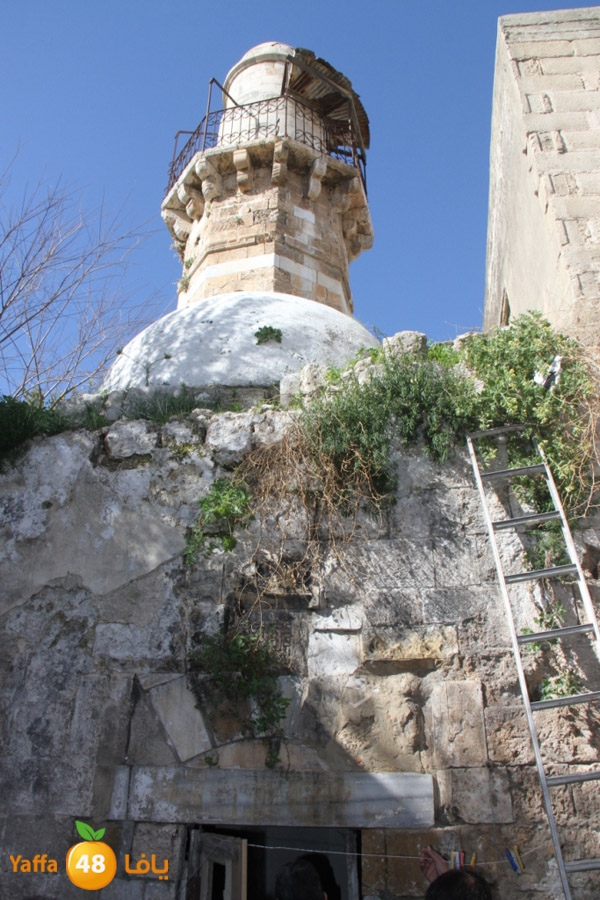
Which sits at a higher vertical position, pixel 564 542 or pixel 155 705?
pixel 564 542

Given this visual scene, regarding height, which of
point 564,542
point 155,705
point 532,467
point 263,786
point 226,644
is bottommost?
point 263,786

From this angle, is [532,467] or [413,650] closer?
[413,650]

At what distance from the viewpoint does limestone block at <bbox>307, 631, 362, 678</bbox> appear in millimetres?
3590

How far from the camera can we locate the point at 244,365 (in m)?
5.37

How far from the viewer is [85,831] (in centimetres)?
333

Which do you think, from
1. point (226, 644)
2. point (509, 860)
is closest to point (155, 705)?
point (226, 644)

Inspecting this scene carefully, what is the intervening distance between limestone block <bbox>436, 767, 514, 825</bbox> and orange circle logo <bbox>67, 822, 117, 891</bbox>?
159 centimetres

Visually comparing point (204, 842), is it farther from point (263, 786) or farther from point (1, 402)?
point (1, 402)

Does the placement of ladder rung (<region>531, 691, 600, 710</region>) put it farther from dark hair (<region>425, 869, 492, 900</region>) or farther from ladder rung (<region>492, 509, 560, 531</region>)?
A: dark hair (<region>425, 869, 492, 900</region>)

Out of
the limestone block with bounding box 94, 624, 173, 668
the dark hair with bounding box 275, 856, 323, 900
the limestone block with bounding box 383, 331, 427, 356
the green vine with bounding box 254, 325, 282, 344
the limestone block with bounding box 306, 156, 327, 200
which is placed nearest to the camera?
the dark hair with bounding box 275, 856, 323, 900

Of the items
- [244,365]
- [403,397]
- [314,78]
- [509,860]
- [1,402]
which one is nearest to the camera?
[509,860]

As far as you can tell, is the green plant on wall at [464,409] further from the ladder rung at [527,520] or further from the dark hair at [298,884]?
the dark hair at [298,884]

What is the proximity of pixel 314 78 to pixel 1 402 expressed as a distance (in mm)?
7797

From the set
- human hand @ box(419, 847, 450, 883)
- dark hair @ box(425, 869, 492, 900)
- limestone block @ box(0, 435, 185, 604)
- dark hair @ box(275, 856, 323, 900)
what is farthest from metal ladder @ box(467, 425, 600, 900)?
limestone block @ box(0, 435, 185, 604)
